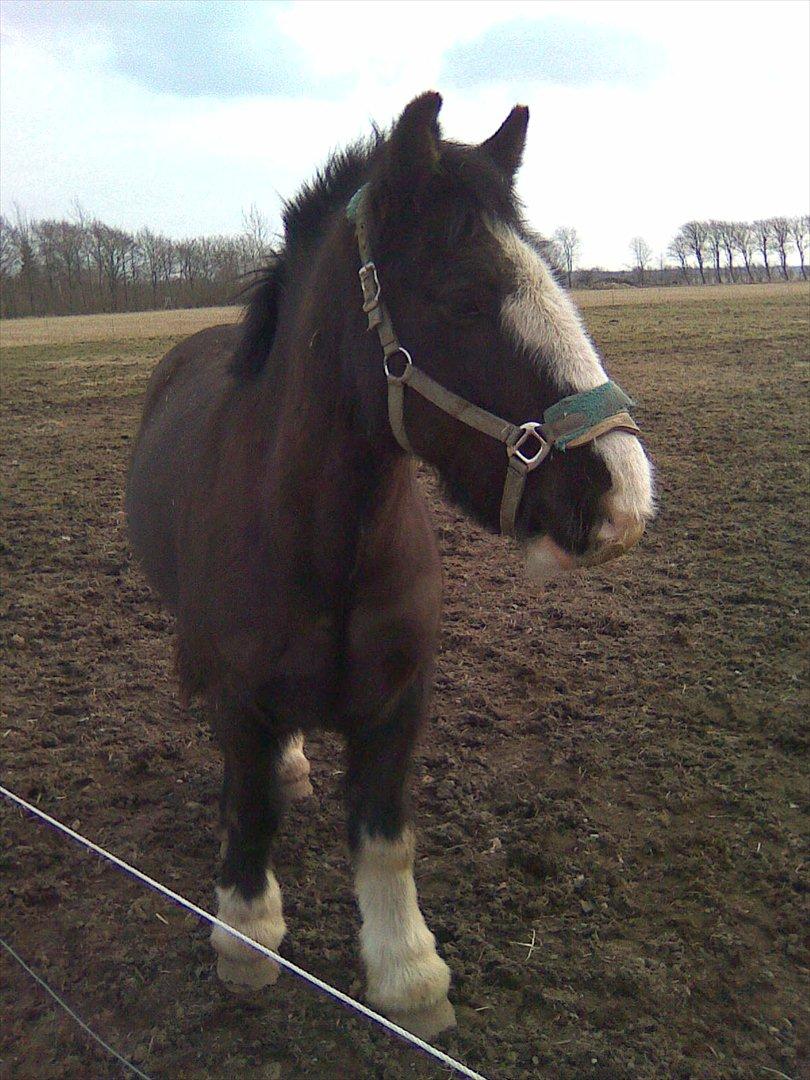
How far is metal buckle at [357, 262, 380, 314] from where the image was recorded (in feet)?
5.89

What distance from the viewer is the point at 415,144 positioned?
1677 mm

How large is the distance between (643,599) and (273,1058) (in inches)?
141

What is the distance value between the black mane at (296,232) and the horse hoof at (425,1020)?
190 centimetres

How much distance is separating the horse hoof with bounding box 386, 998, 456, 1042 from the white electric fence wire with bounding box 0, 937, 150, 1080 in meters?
0.71

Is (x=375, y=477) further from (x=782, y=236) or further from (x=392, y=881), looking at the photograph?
(x=782, y=236)

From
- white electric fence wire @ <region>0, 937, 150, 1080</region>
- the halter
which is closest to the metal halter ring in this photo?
the halter

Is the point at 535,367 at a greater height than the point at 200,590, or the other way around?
the point at 535,367

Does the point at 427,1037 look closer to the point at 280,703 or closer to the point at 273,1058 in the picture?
the point at 273,1058

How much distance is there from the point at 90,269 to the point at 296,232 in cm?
6293

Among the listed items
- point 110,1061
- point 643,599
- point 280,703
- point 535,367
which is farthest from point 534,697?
point 535,367

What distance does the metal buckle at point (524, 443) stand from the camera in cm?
161

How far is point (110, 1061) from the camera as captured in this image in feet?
7.52

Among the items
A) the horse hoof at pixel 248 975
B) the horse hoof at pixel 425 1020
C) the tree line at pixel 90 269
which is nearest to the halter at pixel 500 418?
the horse hoof at pixel 425 1020

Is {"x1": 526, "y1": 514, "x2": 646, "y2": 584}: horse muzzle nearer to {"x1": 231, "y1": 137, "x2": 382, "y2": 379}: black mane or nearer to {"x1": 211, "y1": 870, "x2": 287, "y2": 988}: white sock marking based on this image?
{"x1": 231, "y1": 137, "x2": 382, "y2": 379}: black mane
